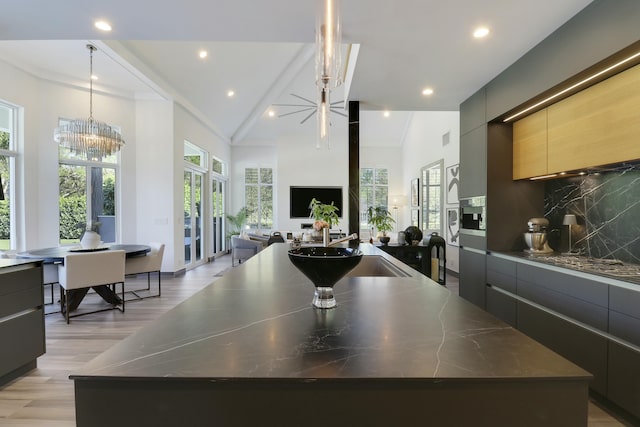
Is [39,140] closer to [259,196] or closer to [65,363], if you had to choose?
[65,363]

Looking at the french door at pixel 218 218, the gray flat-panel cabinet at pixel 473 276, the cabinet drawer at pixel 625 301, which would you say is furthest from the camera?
the french door at pixel 218 218

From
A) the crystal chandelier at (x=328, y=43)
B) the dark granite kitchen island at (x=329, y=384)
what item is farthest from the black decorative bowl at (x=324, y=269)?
the crystal chandelier at (x=328, y=43)

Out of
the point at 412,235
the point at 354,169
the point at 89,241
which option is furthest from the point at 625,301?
the point at 89,241

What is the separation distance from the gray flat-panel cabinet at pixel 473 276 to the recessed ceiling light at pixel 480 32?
7.00ft

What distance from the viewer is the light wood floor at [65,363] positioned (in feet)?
6.39

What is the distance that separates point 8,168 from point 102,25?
131 inches

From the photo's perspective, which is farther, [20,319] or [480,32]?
[480,32]

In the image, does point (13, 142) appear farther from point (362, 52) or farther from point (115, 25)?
point (362, 52)

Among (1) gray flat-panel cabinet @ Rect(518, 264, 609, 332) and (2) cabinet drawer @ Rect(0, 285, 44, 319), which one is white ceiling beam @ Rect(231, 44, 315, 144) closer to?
(1) gray flat-panel cabinet @ Rect(518, 264, 609, 332)

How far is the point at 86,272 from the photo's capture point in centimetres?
360

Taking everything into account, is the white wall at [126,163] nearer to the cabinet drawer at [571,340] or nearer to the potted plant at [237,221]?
the potted plant at [237,221]

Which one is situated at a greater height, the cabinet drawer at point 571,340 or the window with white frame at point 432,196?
the window with white frame at point 432,196

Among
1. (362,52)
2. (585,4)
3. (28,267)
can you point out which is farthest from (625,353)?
(28,267)

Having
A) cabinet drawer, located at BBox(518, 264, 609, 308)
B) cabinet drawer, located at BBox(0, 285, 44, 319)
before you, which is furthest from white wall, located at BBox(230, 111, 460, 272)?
cabinet drawer, located at BBox(0, 285, 44, 319)
